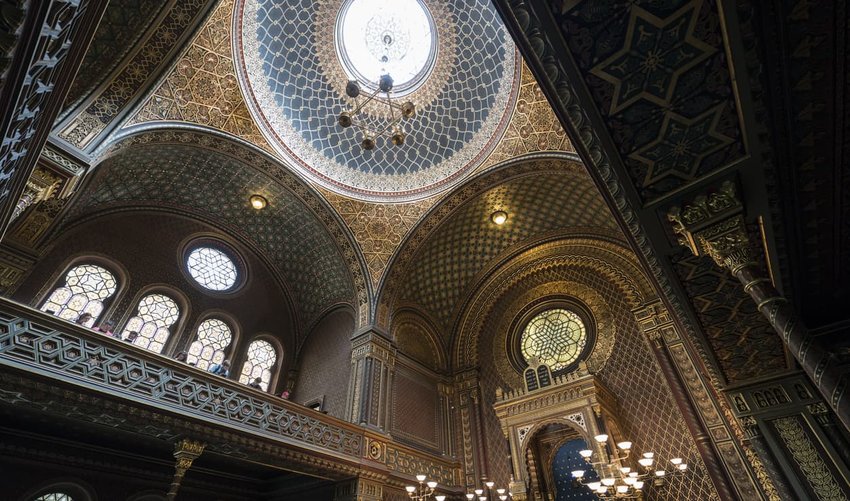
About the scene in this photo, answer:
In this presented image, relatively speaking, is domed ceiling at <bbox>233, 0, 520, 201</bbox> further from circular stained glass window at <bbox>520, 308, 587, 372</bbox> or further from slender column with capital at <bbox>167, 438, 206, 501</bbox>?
slender column with capital at <bbox>167, 438, 206, 501</bbox>

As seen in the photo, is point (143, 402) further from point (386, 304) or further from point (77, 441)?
point (386, 304)

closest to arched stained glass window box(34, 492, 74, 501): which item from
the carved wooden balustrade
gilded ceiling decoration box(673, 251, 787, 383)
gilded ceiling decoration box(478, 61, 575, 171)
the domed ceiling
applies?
the carved wooden balustrade

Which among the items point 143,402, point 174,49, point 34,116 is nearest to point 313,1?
point 174,49

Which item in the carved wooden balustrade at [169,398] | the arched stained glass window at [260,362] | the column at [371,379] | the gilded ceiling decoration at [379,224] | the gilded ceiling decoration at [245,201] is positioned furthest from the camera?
the arched stained glass window at [260,362]

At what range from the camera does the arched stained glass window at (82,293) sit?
956 cm

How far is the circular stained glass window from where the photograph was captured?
469 inches

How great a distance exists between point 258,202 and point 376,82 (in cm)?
510

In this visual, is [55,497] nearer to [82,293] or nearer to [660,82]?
[82,293]

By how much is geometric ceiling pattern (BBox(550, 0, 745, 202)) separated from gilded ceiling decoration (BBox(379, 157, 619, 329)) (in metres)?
5.95

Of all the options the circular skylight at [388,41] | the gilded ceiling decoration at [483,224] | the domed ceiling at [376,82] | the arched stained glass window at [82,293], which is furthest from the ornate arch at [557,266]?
the arched stained glass window at [82,293]

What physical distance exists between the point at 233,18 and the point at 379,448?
1070 centimetres

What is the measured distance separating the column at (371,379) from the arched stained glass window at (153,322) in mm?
4941

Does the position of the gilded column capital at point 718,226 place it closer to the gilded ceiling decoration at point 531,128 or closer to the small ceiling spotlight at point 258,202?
the gilded ceiling decoration at point 531,128

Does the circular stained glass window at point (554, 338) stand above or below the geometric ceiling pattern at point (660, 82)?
above
